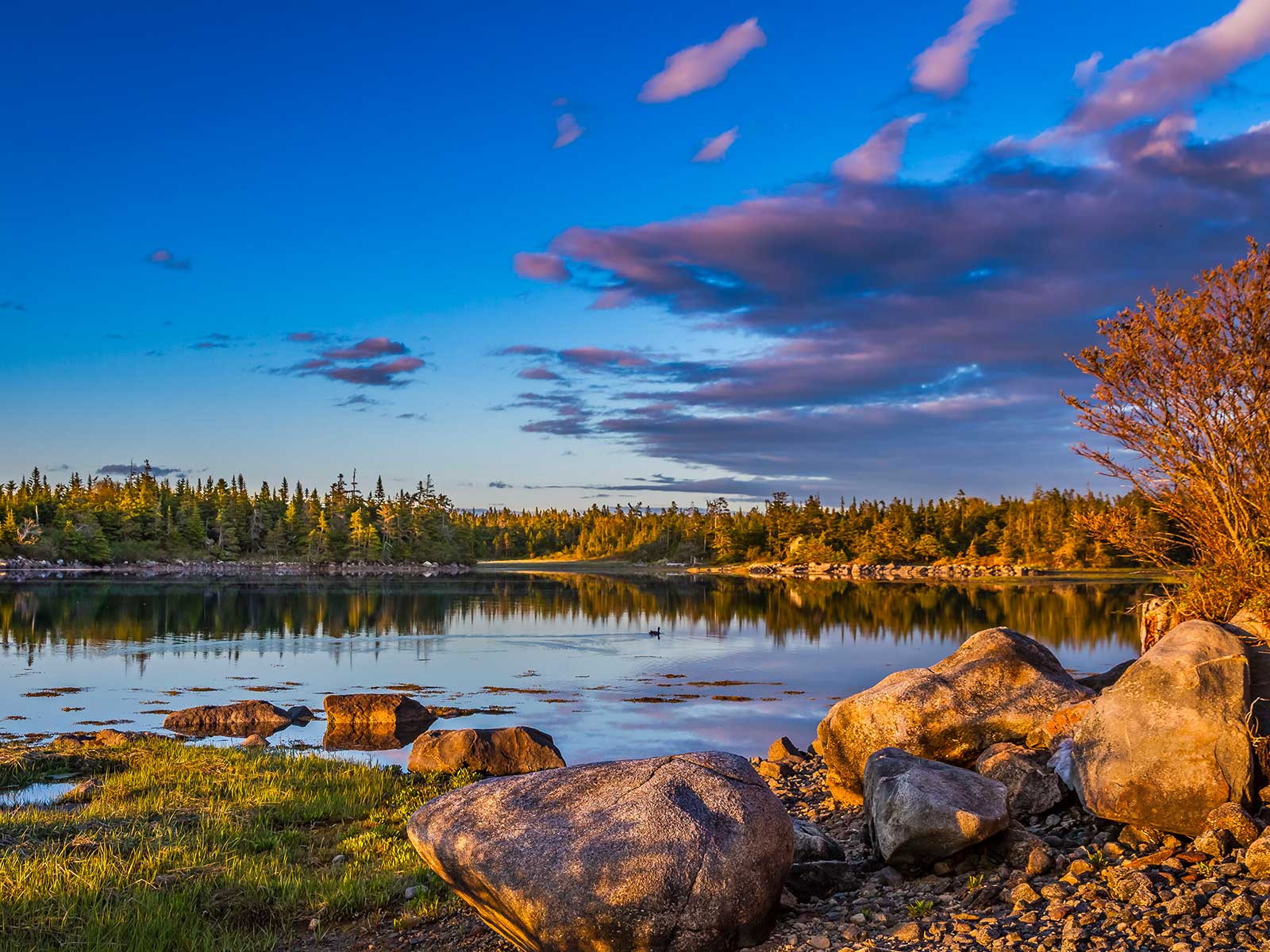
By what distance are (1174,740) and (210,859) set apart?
10615 millimetres

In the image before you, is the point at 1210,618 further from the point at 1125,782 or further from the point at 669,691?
the point at 669,691

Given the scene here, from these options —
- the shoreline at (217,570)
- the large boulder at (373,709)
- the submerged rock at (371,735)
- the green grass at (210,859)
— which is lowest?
the shoreline at (217,570)

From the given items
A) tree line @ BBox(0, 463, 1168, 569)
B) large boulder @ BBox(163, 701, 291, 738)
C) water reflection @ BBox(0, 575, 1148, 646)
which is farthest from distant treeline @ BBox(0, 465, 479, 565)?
large boulder @ BBox(163, 701, 291, 738)

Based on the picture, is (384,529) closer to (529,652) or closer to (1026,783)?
(529,652)

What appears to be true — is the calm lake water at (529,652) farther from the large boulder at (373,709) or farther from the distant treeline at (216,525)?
the distant treeline at (216,525)

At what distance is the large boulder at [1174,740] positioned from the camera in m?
9.05

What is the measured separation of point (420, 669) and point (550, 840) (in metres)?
27.5

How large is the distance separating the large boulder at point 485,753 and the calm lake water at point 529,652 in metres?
1.54

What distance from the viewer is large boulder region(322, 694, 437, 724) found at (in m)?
23.0

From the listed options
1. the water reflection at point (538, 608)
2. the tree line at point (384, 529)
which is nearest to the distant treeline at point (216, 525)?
the tree line at point (384, 529)

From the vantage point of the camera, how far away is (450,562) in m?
140

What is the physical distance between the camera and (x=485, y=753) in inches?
699

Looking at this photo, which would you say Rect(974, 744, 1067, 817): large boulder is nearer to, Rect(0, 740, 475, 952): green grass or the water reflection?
Rect(0, 740, 475, 952): green grass

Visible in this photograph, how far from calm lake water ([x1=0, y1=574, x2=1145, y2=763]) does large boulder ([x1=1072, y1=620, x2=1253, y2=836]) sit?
11330mm
